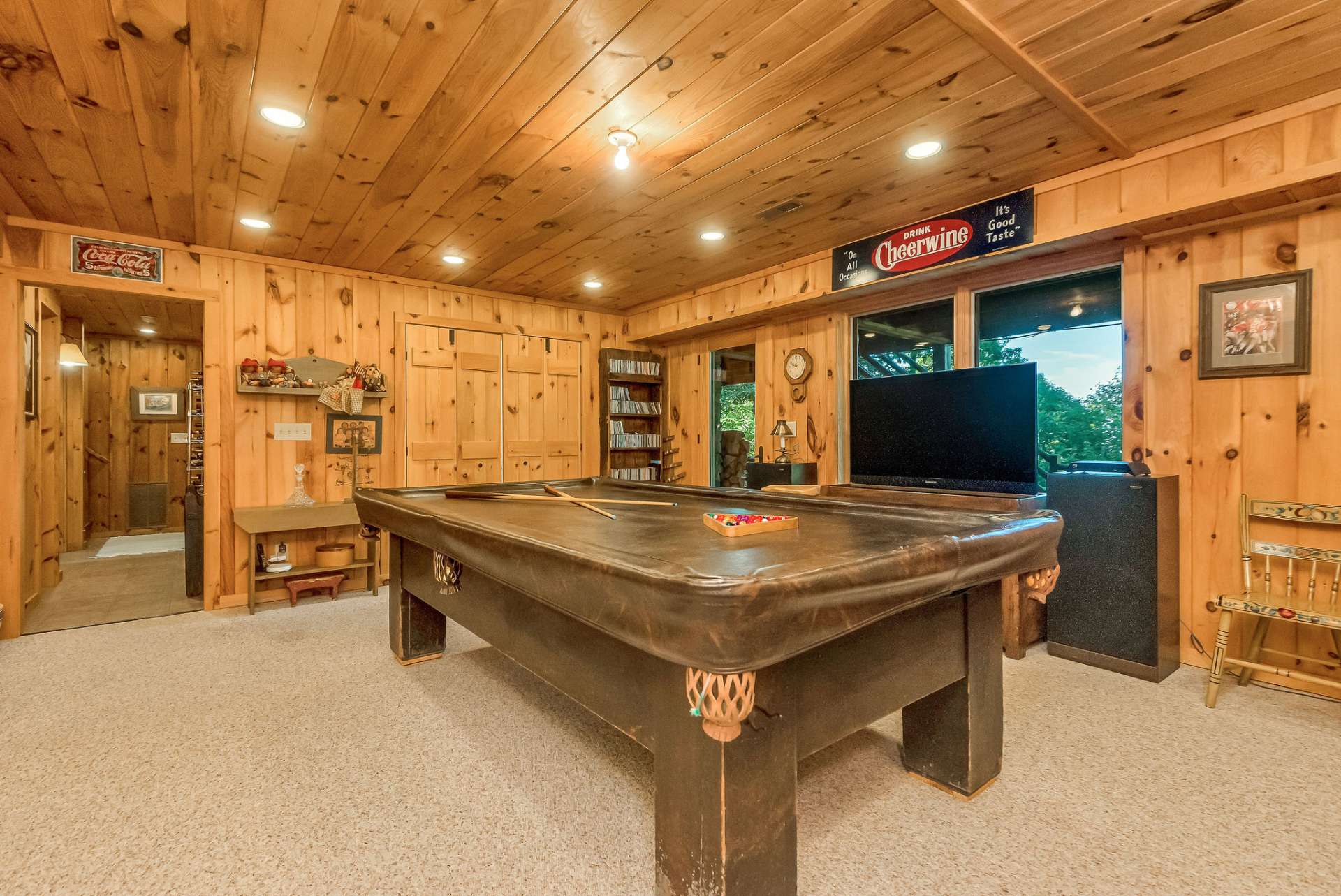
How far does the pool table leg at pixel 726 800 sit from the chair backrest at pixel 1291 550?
2.47 metres

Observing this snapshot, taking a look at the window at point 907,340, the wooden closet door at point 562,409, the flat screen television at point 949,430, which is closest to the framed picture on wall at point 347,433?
the wooden closet door at point 562,409

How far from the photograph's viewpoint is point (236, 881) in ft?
4.80

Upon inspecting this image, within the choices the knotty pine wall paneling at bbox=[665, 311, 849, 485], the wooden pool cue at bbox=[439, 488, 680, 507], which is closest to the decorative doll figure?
the wooden pool cue at bbox=[439, 488, 680, 507]

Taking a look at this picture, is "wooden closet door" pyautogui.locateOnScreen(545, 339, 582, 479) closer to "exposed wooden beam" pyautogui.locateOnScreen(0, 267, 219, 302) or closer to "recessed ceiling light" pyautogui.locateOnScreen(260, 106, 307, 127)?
"exposed wooden beam" pyautogui.locateOnScreen(0, 267, 219, 302)

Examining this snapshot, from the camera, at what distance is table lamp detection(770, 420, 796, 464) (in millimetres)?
4418

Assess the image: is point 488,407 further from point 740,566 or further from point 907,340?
point 740,566

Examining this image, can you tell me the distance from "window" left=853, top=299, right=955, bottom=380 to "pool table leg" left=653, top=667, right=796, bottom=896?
10.0 ft

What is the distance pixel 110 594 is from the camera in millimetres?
4293

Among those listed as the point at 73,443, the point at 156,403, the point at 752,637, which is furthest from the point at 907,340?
the point at 156,403

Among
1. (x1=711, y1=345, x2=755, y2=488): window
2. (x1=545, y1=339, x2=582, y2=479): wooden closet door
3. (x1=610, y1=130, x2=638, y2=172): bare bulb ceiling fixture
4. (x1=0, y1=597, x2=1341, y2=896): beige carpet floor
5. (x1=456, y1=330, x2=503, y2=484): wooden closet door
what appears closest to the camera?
(x1=0, y1=597, x2=1341, y2=896): beige carpet floor

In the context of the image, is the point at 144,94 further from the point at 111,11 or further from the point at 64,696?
the point at 64,696

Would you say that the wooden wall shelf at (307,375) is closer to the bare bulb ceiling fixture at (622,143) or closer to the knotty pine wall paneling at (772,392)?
the knotty pine wall paneling at (772,392)

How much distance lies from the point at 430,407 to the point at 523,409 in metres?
0.78

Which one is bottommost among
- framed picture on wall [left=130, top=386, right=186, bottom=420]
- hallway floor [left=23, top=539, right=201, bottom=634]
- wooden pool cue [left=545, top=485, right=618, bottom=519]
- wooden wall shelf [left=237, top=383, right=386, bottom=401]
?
hallway floor [left=23, top=539, right=201, bottom=634]
